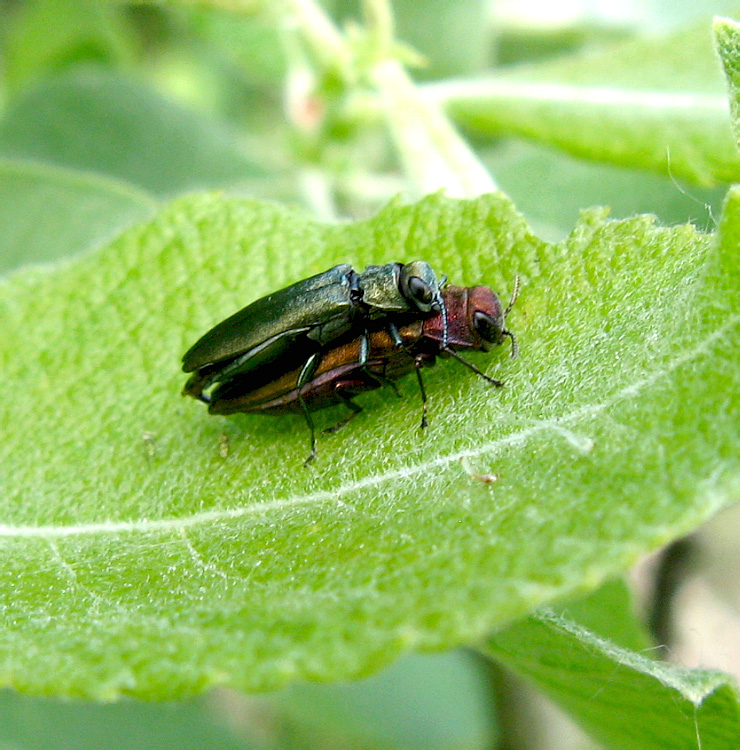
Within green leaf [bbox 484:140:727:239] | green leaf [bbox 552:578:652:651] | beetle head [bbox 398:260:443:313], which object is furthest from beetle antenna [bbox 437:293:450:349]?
green leaf [bbox 484:140:727:239]

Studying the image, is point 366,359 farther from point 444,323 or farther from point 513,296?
point 513,296

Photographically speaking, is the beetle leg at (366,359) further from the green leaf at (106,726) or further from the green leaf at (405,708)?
the green leaf at (405,708)

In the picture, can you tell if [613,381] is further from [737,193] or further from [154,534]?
[154,534]

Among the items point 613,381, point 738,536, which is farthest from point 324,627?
point 738,536

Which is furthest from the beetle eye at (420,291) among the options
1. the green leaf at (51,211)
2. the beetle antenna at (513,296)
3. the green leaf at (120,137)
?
the green leaf at (120,137)

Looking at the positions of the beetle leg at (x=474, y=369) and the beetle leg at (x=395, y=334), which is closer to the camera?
the beetle leg at (x=474, y=369)

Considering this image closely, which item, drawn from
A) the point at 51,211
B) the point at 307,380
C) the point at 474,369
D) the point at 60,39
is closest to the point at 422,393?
the point at 474,369
